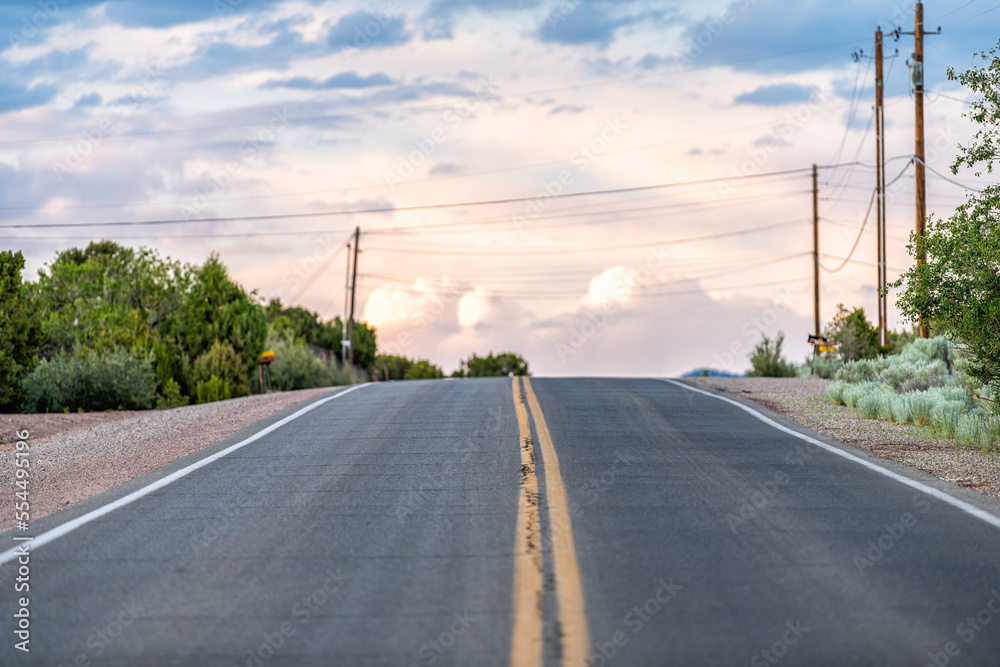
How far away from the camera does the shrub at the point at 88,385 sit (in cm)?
2333

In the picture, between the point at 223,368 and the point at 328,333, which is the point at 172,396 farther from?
the point at 328,333

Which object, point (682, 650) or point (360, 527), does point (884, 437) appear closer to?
Answer: point (360, 527)

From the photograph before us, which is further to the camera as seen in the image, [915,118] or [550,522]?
[915,118]

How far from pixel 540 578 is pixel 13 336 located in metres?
20.4

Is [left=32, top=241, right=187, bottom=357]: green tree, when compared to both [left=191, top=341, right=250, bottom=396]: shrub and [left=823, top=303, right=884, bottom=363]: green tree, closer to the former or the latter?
[left=191, top=341, right=250, bottom=396]: shrub

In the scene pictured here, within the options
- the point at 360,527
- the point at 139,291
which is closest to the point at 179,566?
the point at 360,527

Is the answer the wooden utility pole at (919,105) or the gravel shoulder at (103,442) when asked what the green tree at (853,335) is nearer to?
the wooden utility pole at (919,105)

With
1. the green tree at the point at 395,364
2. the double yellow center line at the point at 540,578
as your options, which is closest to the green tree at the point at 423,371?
the green tree at the point at 395,364

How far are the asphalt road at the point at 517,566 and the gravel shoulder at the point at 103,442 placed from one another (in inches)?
34.0

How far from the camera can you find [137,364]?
25.3 metres

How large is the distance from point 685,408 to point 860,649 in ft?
42.3

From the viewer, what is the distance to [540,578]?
649 centimetres

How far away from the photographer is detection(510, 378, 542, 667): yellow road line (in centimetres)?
515

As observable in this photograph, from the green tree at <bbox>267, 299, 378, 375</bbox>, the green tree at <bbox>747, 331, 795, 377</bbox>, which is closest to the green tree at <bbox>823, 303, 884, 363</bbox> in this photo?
the green tree at <bbox>747, 331, 795, 377</bbox>
